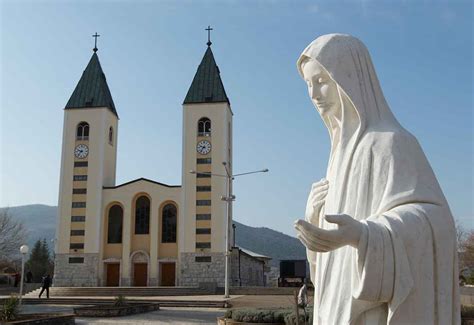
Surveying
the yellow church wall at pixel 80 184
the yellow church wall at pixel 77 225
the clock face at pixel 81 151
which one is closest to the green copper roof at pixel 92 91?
the clock face at pixel 81 151

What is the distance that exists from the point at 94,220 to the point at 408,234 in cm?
4571

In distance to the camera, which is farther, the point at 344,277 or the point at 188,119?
the point at 188,119

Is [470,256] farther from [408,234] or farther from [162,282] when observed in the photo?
[408,234]

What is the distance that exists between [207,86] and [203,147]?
6.08 m

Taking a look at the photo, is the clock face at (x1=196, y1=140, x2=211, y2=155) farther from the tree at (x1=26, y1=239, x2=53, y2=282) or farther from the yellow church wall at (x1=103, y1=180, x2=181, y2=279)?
the tree at (x1=26, y1=239, x2=53, y2=282)

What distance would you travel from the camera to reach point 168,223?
153 ft

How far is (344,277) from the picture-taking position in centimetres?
280

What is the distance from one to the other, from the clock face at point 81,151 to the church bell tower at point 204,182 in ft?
29.5

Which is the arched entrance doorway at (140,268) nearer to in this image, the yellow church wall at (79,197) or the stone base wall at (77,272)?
the stone base wall at (77,272)

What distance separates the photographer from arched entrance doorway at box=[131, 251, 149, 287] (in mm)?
45375

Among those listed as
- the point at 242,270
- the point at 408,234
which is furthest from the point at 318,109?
the point at 242,270

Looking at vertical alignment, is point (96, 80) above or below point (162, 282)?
above

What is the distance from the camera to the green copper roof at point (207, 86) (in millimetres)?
47156

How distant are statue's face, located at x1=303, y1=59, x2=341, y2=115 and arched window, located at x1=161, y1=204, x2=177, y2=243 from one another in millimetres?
43629
